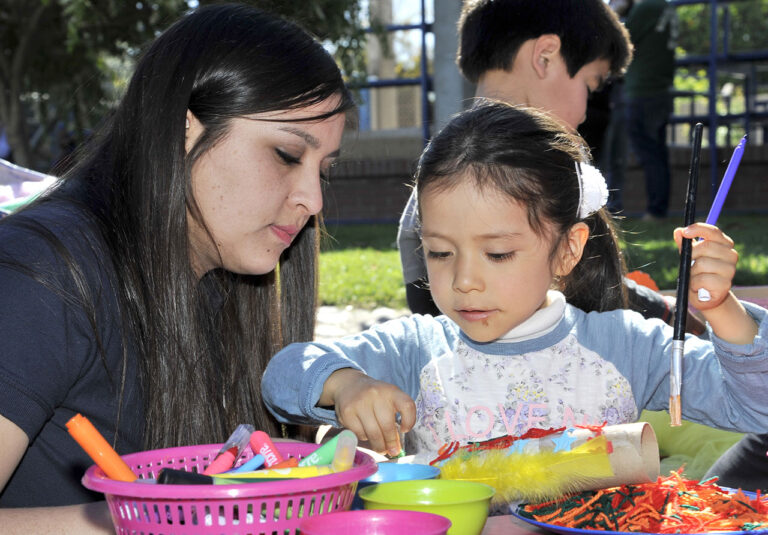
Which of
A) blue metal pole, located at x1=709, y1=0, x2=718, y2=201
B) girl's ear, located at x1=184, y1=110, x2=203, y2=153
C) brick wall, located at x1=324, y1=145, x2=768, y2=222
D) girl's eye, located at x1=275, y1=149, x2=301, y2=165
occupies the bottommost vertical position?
brick wall, located at x1=324, y1=145, x2=768, y2=222

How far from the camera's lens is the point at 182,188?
1612 millimetres

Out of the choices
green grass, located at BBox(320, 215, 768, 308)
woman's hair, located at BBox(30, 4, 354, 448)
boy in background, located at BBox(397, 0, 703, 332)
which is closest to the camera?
woman's hair, located at BBox(30, 4, 354, 448)

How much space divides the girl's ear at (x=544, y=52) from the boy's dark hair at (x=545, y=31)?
2 cm

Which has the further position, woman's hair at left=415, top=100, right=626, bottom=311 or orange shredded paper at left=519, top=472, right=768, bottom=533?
woman's hair at left=415, top=100, right=626, bottom=311

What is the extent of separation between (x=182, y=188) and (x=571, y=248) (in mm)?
788

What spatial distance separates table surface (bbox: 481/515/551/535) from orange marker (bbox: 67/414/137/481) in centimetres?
41

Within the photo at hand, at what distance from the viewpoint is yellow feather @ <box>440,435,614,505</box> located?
108 centimetres

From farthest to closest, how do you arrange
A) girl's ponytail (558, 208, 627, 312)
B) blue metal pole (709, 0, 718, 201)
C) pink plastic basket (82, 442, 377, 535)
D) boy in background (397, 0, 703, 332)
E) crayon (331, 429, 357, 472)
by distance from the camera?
blue metal pole (709, 0, 718, 201) < boy in background (397, 0, 703, 332) < girl's ponytail (558, 208, 627, 312) < crayon (331, 429, 357, 472) < pink plastic basket (82, 442, 377, 535)

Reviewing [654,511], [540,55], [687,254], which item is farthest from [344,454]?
[540,55]

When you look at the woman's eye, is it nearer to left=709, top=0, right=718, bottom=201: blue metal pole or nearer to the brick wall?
the brick wall

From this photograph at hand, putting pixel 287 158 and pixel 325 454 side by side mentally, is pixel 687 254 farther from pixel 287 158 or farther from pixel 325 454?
pixel 287 158

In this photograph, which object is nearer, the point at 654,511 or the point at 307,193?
the point at 654,511

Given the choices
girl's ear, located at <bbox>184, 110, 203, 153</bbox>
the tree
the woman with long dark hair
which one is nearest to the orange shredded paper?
the woman with long dark hair

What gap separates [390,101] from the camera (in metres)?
12.2
